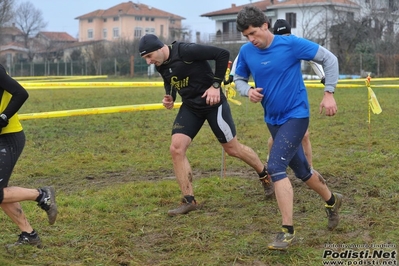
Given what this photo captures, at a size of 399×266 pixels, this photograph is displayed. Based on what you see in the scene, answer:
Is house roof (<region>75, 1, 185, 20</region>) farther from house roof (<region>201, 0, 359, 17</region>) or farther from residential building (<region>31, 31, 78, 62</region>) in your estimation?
house roof (<region>201, 0, 359, 17</region>)

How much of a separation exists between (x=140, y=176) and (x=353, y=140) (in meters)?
4.43

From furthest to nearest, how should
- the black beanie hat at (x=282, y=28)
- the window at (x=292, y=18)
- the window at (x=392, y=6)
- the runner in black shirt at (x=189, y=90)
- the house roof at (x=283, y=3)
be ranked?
1. the window at (x=292, y=18)
2. the house roof at (x=283, y=3)
3. the window at (x=392, y=6)
4. the black beanie hat at (x=282, y=28)
5. the runner in black shirt at (x=189, y=90)

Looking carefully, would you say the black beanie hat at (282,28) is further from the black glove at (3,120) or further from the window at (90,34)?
the window at (90,34)

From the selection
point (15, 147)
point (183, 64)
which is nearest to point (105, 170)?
point (183, 64)

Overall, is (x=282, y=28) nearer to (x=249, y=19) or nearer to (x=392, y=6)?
(x=249, y=19)

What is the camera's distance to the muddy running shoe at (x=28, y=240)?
5.19 m

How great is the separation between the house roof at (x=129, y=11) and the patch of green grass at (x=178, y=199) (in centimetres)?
8864

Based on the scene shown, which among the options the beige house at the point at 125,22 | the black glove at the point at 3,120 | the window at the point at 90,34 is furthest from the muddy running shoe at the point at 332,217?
the window at the point at 90,34

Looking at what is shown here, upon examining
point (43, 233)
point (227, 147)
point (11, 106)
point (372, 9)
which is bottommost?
point (43, 233)

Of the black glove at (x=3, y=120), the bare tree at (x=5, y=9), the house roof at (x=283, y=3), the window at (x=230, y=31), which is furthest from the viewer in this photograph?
the bare tree at (x=5, y=9)

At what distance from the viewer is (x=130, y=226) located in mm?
5754

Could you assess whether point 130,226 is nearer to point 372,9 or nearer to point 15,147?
point 15,147

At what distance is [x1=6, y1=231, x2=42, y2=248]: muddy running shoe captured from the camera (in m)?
5.19

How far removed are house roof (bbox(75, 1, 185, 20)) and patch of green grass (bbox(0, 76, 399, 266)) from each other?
8864 cm
